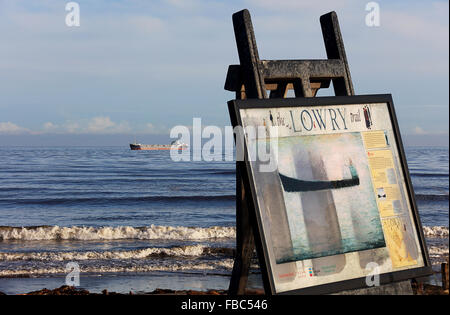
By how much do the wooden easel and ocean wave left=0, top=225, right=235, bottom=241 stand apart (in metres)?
7.66

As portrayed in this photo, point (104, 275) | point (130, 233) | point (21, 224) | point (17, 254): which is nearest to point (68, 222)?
point (21, 224)

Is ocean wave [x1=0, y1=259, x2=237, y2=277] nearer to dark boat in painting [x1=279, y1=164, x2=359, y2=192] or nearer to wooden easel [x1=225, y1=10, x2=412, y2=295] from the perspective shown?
wooden easel [x1=225, y1=10, x2=412, y2=295]

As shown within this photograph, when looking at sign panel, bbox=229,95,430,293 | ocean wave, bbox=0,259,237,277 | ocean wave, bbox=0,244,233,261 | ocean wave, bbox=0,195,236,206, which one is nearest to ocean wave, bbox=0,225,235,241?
ocean wave, bbox=0,244,233,261

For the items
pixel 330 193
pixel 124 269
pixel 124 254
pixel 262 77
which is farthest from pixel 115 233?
pixel 330 193

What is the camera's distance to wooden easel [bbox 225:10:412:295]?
12.4 ft

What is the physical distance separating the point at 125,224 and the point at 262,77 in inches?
435

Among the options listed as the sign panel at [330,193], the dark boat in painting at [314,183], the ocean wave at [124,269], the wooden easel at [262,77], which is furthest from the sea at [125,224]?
the dark boat in painting at [314,183]

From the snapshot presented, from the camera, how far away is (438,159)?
34531 mm

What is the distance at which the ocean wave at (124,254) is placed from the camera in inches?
361

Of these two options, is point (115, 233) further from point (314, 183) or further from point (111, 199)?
point (314, 183)

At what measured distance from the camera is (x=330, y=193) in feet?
11.7

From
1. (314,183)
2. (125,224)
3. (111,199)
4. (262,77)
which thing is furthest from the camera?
(111,199)

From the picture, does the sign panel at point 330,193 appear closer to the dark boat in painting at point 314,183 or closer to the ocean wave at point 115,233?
the dark boat in painting at point 314,183

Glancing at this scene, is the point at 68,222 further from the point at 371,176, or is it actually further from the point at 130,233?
the point at 371,176
